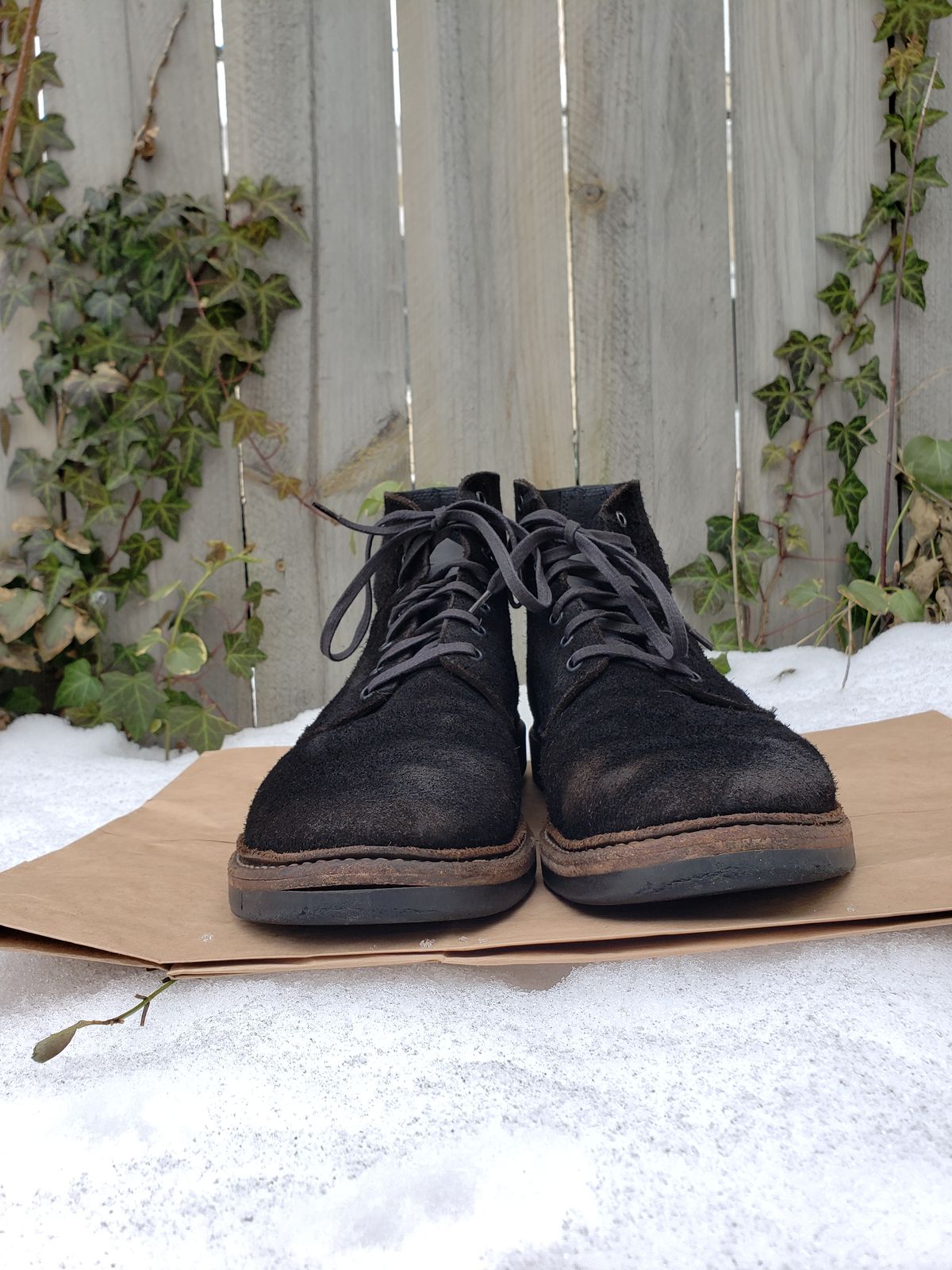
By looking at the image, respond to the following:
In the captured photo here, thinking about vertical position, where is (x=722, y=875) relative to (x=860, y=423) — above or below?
below

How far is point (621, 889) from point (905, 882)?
0.18 meters

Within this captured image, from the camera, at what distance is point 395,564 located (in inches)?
37.4

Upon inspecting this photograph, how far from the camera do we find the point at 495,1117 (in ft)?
1.51

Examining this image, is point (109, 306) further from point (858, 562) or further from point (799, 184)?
point (858, 562)

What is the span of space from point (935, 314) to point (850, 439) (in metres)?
0.27

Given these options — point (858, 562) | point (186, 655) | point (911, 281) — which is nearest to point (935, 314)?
point (911, 281)

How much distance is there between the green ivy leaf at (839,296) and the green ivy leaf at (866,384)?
10 cm

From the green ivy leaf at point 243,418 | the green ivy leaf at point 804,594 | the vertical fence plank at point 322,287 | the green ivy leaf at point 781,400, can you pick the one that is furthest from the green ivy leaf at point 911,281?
the green ivy leaf at point 243,418

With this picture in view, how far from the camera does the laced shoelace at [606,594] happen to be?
784 mm

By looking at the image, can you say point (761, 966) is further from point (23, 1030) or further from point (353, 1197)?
point (23, 1030)

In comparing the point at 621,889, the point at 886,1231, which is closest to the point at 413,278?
the point at 621,889

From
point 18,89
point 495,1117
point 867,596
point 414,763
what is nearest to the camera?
point 495,1117

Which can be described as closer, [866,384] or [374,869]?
[374,869]

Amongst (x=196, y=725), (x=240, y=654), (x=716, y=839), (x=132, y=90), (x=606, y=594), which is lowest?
(x=196, y=725)
